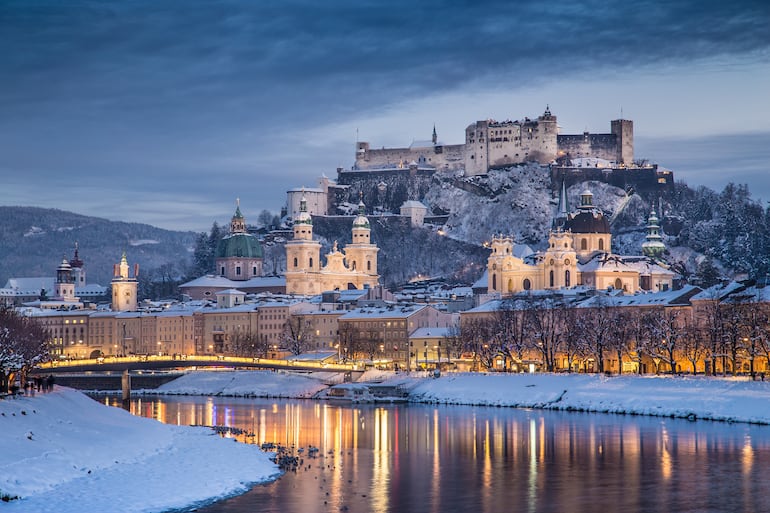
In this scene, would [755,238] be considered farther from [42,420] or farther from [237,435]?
[42,420]

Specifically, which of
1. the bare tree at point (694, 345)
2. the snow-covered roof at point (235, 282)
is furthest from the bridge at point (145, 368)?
the snow-covered roof at point (235, 282)

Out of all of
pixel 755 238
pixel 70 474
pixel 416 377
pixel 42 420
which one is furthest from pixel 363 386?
pixel 755 238

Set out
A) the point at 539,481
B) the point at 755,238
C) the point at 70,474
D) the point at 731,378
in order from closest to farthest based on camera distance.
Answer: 1. the point at 70,474
2. the point at 539,481
3. the point at 731,378
4. the point at 755,238

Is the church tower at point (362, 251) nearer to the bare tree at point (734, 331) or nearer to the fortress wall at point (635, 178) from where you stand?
the fortress wall at point (635, 178)

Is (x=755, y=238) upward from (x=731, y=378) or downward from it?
upward

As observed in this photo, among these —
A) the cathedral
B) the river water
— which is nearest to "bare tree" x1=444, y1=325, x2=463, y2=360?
the river water

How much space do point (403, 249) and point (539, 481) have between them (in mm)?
139523

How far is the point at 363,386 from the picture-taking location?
95.1 m

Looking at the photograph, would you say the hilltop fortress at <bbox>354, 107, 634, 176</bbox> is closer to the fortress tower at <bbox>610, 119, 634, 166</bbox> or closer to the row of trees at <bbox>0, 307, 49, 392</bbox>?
the fortress tower at <bbox>610, 119, 634, 166</bbox>

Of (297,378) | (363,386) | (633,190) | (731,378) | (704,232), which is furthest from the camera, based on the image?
(633,190)

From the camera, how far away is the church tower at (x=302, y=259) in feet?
548

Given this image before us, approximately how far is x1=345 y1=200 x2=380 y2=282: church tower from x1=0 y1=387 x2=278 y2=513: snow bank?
116 meters

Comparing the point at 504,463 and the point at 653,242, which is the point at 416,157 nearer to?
the point at 653,242

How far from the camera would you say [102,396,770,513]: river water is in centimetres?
4144
